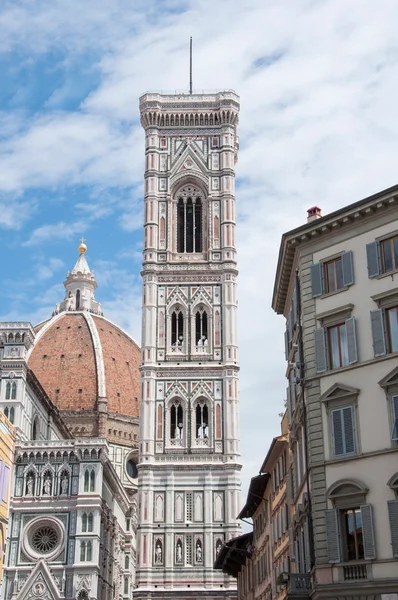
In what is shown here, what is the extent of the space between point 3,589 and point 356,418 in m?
43.7

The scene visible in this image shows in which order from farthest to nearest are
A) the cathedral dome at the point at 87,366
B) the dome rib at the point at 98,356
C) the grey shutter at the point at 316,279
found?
the dome rib at the point at 98,356
the cathedral dome at the point at 87,366
the grey shutter at the point at 316,279

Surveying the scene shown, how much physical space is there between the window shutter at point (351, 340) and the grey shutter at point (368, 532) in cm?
338

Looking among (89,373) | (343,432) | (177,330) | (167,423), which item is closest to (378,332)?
(343,432)

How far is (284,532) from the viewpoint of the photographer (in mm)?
31094

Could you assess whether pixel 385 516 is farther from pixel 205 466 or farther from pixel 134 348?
pixel 134 348

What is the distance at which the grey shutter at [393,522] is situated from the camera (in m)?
19.3

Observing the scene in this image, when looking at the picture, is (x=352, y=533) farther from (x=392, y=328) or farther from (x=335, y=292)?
(x=335, y=292)

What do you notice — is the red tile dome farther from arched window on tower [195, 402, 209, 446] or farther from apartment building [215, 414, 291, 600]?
apartment building [215, 414, 291, 600]

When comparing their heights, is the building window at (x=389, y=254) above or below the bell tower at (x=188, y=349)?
below

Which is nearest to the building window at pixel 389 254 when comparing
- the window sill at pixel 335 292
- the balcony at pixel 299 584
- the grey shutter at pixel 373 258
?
the grey shutter at pixel 373 258

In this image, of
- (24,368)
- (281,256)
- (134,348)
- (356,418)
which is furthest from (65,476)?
(134,348)

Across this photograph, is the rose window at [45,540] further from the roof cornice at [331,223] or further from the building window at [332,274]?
the building window at [332,274]

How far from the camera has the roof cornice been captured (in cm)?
2178

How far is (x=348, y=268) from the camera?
2256 cm
